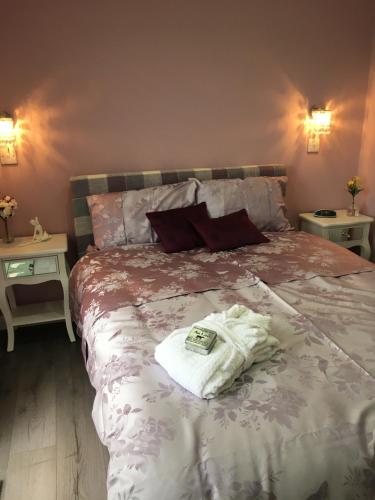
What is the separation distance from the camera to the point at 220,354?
3.76 feet

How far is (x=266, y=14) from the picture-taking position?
2764 mm

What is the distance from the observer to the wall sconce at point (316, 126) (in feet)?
9.93

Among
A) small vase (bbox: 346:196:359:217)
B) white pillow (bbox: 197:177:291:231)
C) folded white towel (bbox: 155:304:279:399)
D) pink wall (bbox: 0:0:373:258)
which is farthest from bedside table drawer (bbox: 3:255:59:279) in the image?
small vase (bbox: 346:196:359:217)

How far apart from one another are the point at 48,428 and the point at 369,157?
313cm

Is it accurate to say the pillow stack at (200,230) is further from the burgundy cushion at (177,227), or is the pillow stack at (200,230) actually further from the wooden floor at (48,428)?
the wooden floor at (48,428)

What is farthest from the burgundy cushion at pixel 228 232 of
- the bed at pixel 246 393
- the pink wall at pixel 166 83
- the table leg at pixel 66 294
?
the table leg at pixel 66 294

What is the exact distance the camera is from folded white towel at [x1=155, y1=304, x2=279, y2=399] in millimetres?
1087

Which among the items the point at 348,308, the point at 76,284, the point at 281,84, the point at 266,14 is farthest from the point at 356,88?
the point at 76,284

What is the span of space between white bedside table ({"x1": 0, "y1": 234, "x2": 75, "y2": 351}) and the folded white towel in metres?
1.34

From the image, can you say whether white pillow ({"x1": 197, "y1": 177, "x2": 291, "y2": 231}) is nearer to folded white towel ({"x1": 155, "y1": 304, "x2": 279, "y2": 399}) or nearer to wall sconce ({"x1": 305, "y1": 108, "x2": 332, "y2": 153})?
wall sconce ({"x1": 305, "y1": 108, "x2": 332, "y2": 153})

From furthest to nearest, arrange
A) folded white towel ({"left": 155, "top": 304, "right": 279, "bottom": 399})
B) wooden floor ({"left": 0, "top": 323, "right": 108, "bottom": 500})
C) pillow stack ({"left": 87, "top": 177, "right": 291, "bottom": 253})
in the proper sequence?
pillow stack ({"left": 87, "top": 177, "right": 291, "bottom": 253}) < wooden floor ({"left": 0, "top": 323, "right": 108, "bottom": 500}) < folded white towel ({"left": 155, "top": 304, "right": 279, "bottom": 399})

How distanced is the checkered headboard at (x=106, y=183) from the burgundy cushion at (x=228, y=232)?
0.50 m

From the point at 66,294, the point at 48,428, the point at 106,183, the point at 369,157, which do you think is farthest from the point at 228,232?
the point at 369,157

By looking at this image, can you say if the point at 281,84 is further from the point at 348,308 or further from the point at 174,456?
the point at 174,456
